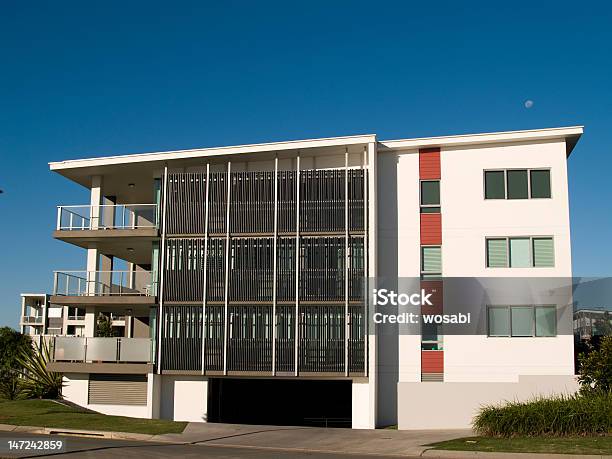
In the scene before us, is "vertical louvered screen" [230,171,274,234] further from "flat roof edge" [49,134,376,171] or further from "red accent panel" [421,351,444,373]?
"red accent panel" [421,351,444,373]

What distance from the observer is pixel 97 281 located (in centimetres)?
3347

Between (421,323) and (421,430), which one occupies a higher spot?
(421,323)

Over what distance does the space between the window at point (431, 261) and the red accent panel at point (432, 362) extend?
3.24 m

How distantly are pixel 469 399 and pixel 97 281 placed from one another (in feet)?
55.6

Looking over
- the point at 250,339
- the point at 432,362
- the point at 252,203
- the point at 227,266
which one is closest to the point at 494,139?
the point at 432,362

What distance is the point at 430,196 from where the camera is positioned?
3197 centimetres

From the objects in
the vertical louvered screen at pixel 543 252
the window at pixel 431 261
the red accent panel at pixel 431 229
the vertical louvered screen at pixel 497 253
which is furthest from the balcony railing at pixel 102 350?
the vertical louvered screen at pixel 543 252

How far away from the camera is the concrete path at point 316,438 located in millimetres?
23234

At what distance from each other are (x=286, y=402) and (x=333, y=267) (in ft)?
32.9

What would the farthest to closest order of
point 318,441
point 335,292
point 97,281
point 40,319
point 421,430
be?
point 40,319, point 97,281, point 335,292, point 421,430, point 318,441

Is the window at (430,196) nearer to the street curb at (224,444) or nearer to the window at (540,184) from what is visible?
the window at (540,184)

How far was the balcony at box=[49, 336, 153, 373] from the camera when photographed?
31.8 m

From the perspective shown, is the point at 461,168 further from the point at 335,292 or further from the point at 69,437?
the point at 69,437

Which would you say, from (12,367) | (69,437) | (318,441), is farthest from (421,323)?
(12,367)
